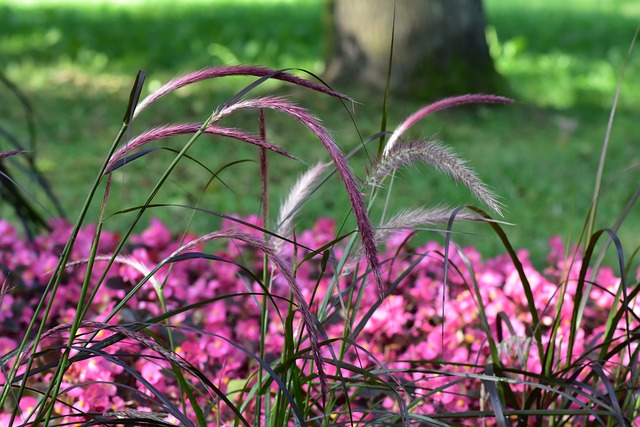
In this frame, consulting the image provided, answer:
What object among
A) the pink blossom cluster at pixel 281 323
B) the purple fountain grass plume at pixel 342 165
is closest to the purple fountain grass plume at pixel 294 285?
the purple fountain grass plume at pixel 342 165

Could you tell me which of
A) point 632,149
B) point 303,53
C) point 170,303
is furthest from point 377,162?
point 303,53

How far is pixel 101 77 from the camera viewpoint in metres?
7.55

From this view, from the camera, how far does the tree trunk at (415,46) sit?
668cm

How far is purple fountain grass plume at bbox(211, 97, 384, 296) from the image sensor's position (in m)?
1.15

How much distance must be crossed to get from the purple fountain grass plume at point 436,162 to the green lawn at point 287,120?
1093 mm

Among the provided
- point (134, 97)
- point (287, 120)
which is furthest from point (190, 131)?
point (287, 120)

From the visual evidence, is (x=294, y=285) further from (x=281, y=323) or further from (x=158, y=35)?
(x=158, y=35)

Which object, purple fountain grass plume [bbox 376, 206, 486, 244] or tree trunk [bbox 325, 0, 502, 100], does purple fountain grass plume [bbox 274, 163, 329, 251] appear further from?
tree trunk [bbox 325, 0, 502, 100]

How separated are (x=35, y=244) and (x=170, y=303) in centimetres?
65

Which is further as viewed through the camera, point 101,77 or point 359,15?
point 101,77

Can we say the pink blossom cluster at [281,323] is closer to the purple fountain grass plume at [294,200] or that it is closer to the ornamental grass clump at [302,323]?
the ornamental grass clump at [302,323]

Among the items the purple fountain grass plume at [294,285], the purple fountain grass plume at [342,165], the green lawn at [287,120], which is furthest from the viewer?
the green lawn at [287,120]

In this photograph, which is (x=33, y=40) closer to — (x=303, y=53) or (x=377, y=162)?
(x=303, y=53)

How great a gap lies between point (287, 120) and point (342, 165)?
5273mm
